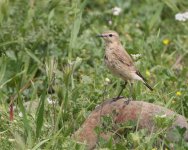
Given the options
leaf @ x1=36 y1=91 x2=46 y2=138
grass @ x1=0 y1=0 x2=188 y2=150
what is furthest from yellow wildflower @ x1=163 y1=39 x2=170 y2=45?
leaf @ x1=36 y1=91 x2=46 y2=138

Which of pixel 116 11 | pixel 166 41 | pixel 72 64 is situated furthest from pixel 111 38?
pixel 116 11

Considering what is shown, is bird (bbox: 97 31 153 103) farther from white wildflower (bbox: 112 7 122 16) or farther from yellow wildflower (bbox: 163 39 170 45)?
white wildflower (bbox: 112 7 122 16)

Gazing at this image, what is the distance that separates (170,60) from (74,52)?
1461mm

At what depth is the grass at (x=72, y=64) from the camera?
7941mm

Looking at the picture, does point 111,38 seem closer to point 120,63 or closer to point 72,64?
point 120,63

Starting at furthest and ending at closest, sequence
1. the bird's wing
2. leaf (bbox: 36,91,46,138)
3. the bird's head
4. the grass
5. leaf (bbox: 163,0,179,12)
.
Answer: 1. leaf (bbox: 163,0,179,12)
2. the bird's head
3. the bird's wing
4. the grass
5. leaf (bbox: 36,91,46,138)

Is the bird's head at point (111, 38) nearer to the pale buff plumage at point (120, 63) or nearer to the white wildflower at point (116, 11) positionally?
the pale buff plumage at point (120, 63)

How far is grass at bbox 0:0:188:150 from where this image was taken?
26.1 feet

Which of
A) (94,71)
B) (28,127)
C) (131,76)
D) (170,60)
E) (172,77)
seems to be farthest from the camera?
(170,60)

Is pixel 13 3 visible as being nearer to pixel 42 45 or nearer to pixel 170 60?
pixel 42 45

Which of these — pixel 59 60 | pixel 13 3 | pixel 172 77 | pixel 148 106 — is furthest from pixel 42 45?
pixel 148 106

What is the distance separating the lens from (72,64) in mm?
8117

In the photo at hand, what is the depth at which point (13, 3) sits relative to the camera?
1191 centimetres

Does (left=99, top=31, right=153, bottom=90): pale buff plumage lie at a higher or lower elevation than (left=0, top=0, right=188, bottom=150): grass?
higher
